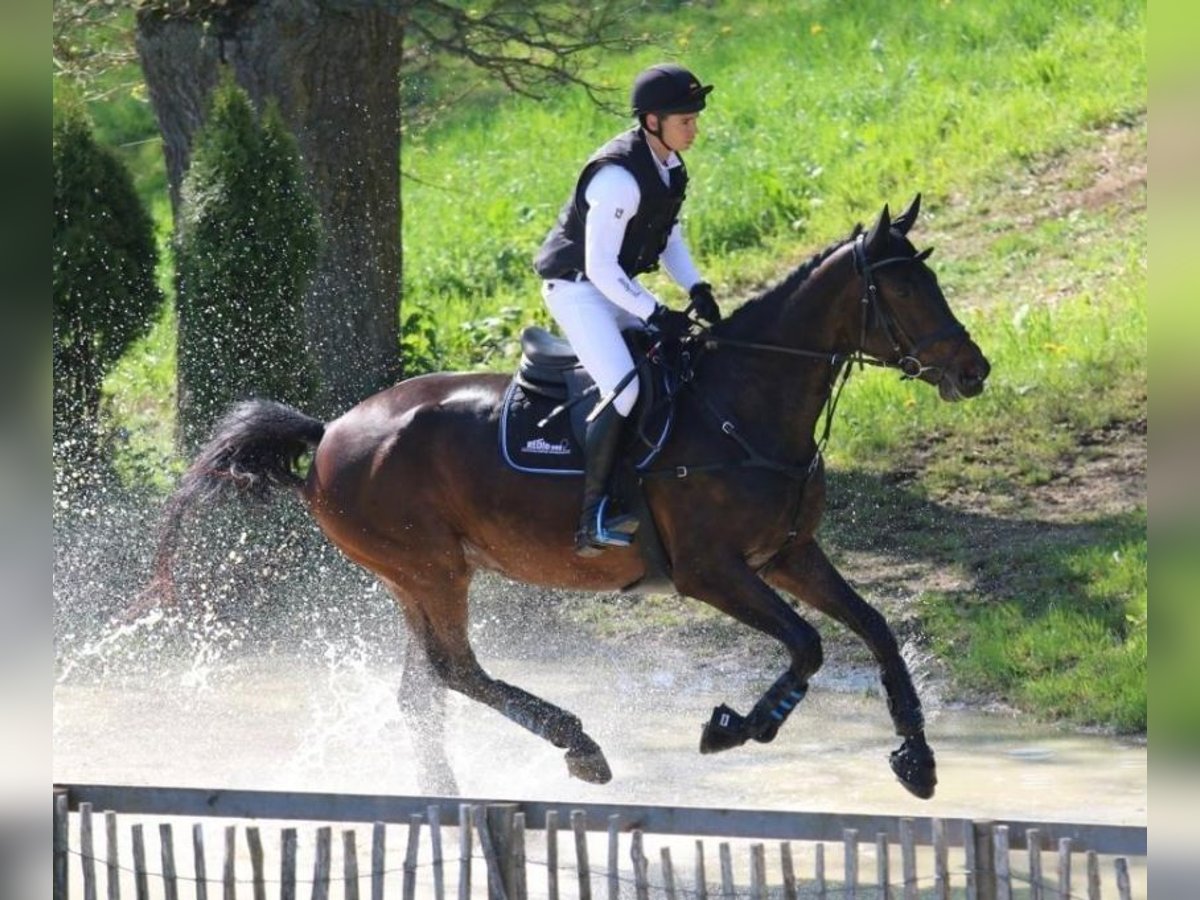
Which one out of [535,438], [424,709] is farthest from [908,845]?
[424,709]

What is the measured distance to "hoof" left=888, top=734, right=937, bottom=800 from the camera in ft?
23.0

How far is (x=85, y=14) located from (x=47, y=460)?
12.5m

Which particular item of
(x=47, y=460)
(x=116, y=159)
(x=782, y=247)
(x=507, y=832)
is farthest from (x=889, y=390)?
(x=47, y=460)

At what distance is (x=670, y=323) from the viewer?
24.6 ft

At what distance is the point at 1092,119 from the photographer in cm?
1759

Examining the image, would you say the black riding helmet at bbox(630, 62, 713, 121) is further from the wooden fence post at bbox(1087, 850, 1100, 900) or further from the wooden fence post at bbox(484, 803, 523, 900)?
the wooden fence post at bbox(1087, 850, 1100, 900)

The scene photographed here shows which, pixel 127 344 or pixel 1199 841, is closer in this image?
pixel 1199 841

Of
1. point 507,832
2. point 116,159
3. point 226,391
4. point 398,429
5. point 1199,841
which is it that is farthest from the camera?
point 116,159

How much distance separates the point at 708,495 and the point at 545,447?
0.75 meters

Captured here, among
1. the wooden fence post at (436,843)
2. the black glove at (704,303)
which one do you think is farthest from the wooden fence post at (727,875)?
the black glove at (704,303)

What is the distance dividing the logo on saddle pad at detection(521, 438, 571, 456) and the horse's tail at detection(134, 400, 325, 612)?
1.26 m

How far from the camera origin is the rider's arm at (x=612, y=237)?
733cm

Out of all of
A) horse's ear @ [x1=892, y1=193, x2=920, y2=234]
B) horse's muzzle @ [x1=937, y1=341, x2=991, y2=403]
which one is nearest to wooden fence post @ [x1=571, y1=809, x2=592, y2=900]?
horse's muzzle @ [x1=937, y1=341, x2=991, y2=403]

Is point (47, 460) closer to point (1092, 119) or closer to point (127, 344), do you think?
point (127, 344)
